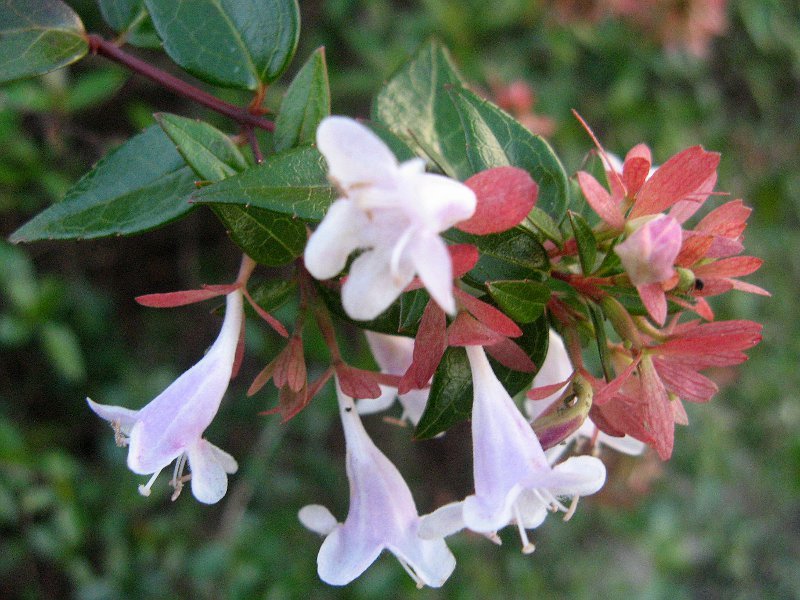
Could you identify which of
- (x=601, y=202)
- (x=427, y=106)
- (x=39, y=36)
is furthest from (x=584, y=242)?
(x=39, y=36)

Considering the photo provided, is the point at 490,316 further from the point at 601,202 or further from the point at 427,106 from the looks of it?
the point at 427,106

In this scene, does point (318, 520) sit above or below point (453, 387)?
below

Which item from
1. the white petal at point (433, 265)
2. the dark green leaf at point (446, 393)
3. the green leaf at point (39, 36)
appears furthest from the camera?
the green leaf at point (39, 36)

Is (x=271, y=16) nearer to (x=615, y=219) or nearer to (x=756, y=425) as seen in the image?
(x=615, y=219)

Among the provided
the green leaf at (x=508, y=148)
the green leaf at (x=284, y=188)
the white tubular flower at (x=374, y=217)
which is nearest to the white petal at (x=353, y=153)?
the white tubular flower at (x=374, y=217)

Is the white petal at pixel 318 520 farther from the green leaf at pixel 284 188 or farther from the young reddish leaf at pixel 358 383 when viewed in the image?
the green leaf at pixel 284 188
